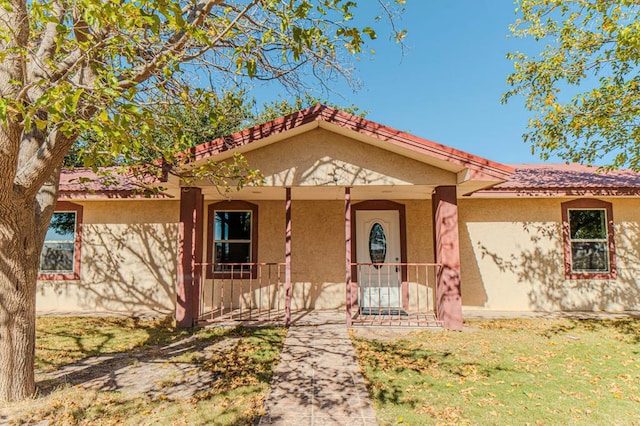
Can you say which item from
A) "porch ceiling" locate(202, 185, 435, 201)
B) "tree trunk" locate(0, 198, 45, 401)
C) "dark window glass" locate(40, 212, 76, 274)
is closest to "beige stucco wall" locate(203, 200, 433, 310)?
"porch ceiling" locate(202, 185, 435, 201)

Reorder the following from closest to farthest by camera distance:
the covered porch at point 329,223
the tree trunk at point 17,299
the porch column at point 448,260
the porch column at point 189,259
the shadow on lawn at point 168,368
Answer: the tree trunk at point 17,299, the shadow on lawn at point 168,368, the covered porch at point 329,223, the porch column at point 448,260, the porch column at point 189,259

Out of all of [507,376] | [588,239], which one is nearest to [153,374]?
[507,376]

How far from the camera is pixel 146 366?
16.7 feet

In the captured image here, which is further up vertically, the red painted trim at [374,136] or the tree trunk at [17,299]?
the red painted trim at [374,136]

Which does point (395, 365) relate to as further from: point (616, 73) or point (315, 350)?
point (616, 73)

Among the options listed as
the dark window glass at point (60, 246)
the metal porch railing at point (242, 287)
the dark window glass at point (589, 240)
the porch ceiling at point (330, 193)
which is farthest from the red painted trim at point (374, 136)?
the dark window glass at point (60, 246)

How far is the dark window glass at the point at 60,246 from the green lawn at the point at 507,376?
805 cm

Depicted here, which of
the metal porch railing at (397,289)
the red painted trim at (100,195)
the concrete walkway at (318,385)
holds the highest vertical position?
the red painted trim at (100,195)

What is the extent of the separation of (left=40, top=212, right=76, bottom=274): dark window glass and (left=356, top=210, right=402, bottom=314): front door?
7658 millimetres

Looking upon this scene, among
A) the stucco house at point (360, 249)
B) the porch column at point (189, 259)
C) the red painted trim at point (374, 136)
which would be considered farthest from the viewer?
the stucco house at point (360, 249)

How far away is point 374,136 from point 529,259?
574cm

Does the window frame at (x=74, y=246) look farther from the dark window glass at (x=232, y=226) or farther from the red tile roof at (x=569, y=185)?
the red tile roof at (x=569, y=185)

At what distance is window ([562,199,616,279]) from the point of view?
897cm

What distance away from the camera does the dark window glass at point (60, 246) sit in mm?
9312
